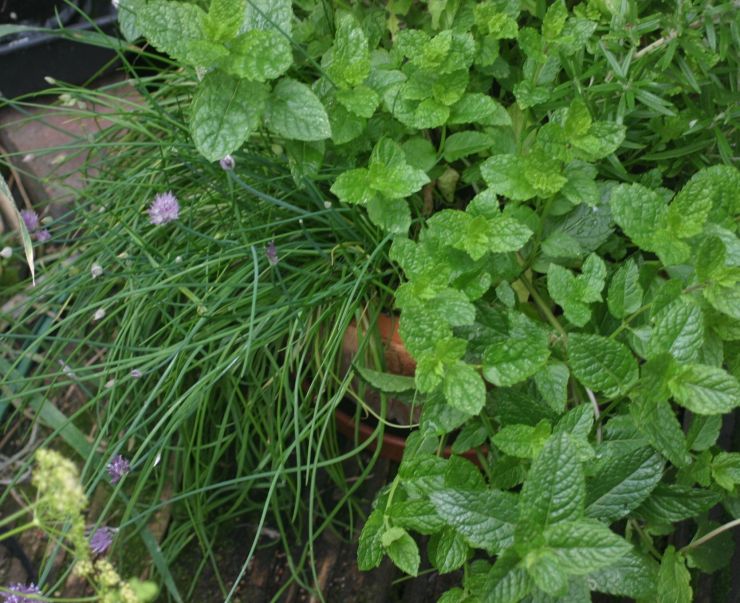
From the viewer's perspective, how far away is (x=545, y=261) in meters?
0.99

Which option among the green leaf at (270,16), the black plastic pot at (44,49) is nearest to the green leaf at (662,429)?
the green leaf at (270,16)

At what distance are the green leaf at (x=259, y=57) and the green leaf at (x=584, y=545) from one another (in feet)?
1.72

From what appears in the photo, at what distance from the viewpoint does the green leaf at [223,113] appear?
2.88 feet

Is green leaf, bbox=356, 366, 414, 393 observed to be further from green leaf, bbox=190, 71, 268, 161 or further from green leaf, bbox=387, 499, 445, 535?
green leaf, bbox=190, 71, 268, 161

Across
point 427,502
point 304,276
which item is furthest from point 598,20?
point 427,502

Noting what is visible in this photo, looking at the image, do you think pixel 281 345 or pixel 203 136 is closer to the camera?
pixel 203 136

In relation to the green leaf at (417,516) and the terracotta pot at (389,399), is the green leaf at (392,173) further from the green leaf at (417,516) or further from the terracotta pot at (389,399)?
the green leaf at (417,516)

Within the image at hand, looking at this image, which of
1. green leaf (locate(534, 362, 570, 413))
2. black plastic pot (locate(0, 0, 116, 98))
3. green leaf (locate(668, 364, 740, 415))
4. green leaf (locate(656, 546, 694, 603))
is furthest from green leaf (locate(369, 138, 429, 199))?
black plastic pot (locate(0, 0, 116, 98))

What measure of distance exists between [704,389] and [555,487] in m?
0.17

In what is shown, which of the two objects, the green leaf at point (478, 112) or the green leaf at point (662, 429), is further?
the green leaf at point (478, 112)

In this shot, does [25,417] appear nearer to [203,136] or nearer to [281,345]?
[281,345]

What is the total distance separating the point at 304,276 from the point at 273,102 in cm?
23

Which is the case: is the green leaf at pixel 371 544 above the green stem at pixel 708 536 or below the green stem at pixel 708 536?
above

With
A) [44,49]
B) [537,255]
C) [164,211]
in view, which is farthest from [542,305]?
[44,49]
